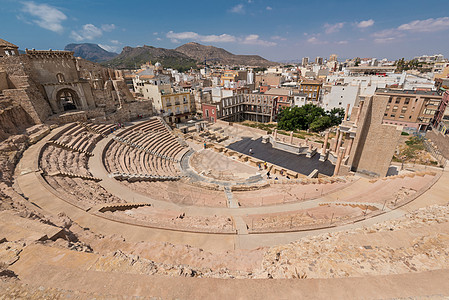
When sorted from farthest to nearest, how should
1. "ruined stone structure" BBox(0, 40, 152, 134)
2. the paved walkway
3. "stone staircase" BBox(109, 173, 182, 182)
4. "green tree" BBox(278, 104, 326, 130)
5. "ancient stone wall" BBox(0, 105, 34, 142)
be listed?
"green tree" BBox(278, 104, 326, 130) < the paved walkway < "ruined stone structure" BBox(0, 40, 152, 134) < "ancient stone wall" BBox(0, 105, 34, 142) < "stone staircase" BBox(109, 173, 182, 182)

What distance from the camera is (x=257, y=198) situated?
15422 millimetres

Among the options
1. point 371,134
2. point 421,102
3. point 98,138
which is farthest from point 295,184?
point 421,102

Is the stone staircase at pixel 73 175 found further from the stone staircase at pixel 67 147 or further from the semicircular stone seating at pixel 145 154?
the stone staircase at pixel 67 147

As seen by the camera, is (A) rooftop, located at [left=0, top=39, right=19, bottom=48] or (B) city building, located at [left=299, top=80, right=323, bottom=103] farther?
(B) city building, located at [left=299, top=80, right=323, bottom=103]

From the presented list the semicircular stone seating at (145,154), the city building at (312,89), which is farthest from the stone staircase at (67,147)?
the city building at (312,89)

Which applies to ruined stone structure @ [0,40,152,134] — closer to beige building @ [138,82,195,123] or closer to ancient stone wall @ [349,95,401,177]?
beige building @ [138,82,195,123]

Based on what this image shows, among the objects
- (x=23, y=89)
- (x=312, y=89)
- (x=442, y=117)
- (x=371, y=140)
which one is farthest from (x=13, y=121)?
(x=442, y=117)

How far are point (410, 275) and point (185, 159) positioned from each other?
80.1 feet

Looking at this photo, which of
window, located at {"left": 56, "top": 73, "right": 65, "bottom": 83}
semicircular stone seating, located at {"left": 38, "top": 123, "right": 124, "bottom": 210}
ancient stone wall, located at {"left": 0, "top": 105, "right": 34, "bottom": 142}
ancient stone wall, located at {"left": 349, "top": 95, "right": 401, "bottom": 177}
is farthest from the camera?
window, located at {"left": 56, "top": 73, "right": 65, "bottom": 83}

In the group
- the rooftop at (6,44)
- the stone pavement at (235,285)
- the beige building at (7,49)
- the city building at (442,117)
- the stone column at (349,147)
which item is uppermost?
the rooftop at (6,44)

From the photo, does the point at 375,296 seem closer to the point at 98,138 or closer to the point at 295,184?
the point at 295,184

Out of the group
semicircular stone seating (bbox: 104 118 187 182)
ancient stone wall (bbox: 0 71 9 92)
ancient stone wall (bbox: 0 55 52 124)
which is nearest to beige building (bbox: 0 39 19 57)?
ancient stone wall (bbox: 0 55 52 124)

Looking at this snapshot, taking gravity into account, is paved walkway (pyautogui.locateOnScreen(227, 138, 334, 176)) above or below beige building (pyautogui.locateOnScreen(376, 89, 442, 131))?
below

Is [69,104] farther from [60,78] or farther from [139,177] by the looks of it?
[139,177]
